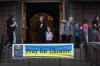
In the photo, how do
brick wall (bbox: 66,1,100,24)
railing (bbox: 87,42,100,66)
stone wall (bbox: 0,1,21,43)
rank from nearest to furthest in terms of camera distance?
railing (bbox: 87,42,100,66), brick wall (bbox: 66,1,100,24), stone wall (bbox: 0,1,21,43)

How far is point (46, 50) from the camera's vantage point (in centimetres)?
1794

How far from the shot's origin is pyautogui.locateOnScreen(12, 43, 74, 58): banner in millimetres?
17812

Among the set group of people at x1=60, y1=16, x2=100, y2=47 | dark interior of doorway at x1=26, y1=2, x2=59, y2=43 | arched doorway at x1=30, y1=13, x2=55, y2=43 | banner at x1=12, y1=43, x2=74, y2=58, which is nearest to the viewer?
banner at x1=12, y1=43, x2=74, y2=58

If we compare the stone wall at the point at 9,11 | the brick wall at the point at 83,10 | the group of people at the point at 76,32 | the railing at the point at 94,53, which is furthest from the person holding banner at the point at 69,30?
the stone wall at the point at 9,11

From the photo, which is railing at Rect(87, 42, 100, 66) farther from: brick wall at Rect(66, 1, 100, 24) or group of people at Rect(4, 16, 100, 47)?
brick wall at Rect(66, 1, 100, 24)

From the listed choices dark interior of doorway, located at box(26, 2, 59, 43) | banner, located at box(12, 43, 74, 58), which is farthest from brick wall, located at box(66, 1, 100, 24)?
banner, located at box(12, 43, 74, 58)

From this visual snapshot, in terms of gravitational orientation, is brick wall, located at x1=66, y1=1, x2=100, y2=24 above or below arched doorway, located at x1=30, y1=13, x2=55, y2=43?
above

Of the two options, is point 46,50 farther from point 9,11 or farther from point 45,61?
point 9,11

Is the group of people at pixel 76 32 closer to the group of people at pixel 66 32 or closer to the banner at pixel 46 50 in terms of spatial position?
the group of people at pixel 66 32

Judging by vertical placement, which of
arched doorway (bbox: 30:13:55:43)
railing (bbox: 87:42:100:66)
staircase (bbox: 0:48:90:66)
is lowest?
staircase (bbox: 0:48:90:66)

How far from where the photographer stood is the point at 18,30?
2300cm

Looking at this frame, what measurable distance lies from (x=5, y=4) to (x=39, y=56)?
6539 millimetres

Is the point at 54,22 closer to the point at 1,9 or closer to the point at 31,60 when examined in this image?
the point at 1,9

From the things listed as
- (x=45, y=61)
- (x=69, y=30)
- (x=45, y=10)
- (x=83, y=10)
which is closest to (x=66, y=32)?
(x=69, y=30)
